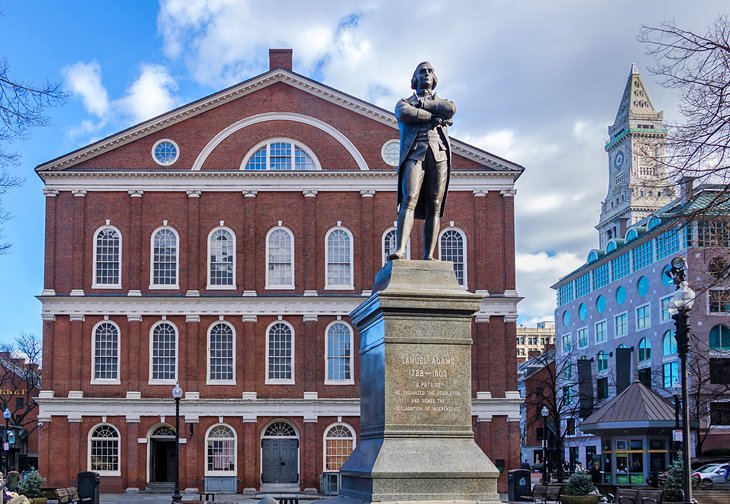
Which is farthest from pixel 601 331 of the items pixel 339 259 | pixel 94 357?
pixel 94 357

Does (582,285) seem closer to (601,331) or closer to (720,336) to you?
(601,331)

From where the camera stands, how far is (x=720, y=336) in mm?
70125

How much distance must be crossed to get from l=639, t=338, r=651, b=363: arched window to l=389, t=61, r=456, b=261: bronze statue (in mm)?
67029

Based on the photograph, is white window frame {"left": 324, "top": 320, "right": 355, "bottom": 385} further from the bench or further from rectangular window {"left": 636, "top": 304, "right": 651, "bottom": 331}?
rectangular window {"left": 636, "top": 304, "right": 651, "bottom": 331}

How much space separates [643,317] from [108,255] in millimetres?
44675

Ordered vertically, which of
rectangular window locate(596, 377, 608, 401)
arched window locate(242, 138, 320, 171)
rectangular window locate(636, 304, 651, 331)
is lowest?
rectangular window locate(596, 377, 608, 401)

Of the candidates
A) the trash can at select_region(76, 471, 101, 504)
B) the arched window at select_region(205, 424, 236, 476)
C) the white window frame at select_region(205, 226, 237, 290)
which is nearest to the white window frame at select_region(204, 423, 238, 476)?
the arched window at select_region(205, 424, 236, 476)

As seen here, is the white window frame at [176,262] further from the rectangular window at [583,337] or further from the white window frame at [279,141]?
the rectangular window at [583,337]

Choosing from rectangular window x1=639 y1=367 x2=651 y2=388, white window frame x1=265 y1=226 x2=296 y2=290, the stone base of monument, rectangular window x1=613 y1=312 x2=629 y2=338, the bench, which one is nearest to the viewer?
the stone base of monument

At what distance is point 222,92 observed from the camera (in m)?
52.6

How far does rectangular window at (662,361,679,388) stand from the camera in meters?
71.8

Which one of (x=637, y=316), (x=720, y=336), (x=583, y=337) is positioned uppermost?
(x=637, y=316)

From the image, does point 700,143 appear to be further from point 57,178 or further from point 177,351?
point 57,178

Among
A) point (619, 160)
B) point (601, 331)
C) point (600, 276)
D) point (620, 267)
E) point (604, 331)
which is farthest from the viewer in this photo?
point (619, 160)
